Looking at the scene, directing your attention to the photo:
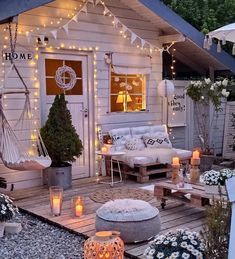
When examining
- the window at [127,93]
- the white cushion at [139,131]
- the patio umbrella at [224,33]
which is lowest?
the white cushion at [139,131]

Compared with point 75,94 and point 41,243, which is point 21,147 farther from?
point 41,243

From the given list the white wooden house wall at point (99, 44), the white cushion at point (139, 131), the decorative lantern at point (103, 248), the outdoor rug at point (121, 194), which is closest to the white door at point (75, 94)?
the white wooden house wall at point (99, 44)

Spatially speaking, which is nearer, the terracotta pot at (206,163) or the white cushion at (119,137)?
the white cushion at (119,137)

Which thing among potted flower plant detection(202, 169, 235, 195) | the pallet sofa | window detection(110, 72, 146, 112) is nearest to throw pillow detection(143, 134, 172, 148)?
the pallet sofa

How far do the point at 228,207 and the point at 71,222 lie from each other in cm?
215

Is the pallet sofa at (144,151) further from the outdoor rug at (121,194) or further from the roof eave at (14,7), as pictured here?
the roof eave at (14,7)

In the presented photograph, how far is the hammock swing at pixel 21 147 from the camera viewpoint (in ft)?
16.3

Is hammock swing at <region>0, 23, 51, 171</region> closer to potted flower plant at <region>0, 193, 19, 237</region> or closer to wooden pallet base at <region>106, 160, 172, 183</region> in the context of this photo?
potted flower plant at <region>0, 193, 19, 237</region>

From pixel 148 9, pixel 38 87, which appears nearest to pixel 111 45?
pixel 148 9

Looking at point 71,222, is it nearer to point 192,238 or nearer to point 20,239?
point 20,239

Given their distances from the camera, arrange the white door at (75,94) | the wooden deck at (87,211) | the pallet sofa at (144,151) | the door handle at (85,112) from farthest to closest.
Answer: the door handle at (85,112) → the pallet sofa at (144,151) → the white door at (75,94) → the wooden deck at (87,211)

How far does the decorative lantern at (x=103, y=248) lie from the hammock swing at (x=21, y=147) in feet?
6.97

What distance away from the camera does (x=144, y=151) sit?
21.1 feet

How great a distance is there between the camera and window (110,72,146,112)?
689cm
